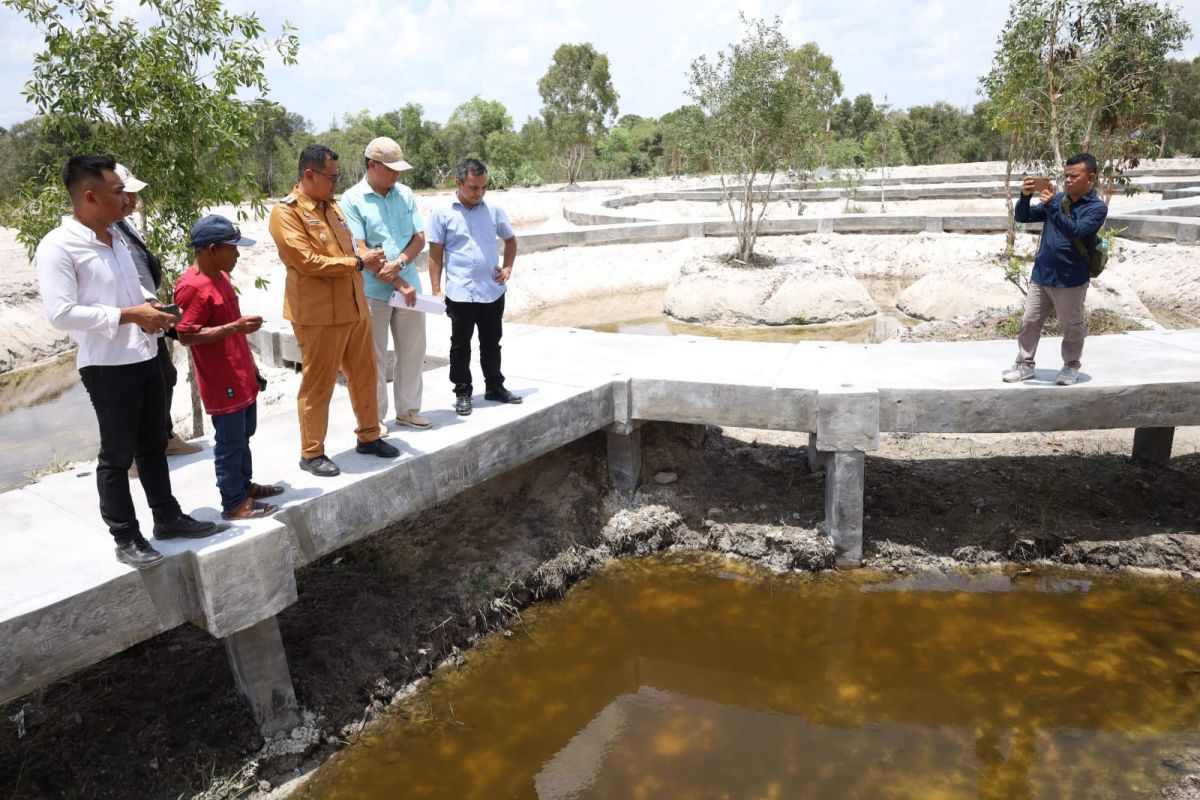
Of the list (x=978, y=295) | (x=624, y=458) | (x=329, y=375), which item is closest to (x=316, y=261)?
(x=329, y=375)

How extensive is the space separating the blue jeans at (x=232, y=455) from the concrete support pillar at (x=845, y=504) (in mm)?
3608

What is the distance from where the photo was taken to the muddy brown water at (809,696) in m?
4.01

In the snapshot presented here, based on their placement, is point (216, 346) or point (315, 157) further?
point (315, 157)

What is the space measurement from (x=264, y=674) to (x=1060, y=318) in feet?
16.8

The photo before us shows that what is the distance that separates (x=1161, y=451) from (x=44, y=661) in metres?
7.22

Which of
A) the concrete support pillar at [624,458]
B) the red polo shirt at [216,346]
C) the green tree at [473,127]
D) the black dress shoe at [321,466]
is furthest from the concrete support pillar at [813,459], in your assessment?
the green tree at [473,127]

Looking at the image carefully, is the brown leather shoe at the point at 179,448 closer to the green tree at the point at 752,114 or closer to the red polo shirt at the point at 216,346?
the red polo shirt at the point at 216,346

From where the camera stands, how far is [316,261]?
13.3 feet

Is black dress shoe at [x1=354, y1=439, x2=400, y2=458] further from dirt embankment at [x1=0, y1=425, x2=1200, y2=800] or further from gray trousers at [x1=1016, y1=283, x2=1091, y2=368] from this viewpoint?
gray trousers at [x1=1016, y1=283, x2=1091, y2=368]

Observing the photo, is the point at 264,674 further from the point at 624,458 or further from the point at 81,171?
the point at 624,458

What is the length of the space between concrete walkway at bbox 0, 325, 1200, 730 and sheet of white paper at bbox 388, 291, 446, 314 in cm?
73

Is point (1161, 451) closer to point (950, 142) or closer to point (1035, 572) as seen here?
point (1035, 572)

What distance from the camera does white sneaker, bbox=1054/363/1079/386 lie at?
5.45 metres

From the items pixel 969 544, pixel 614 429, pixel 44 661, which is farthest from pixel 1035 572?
pixel 44 661
